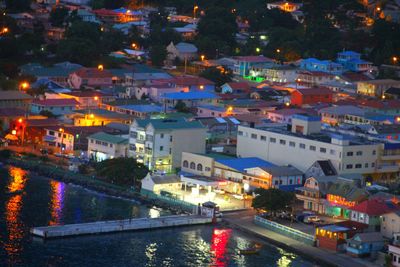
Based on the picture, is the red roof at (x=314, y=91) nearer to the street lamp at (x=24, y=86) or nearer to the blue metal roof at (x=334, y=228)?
the street lamp at (x=24, y=86)

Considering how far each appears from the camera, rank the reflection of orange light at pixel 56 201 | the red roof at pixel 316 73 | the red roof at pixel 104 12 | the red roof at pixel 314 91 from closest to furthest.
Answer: the reflection of orange light at pixel 56 201 → the red roof at pixel 314 91 → the red roof at pixel 316 73 → the red roof at pixel 104 12

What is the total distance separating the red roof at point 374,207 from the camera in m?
17.2

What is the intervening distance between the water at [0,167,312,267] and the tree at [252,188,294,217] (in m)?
0.74

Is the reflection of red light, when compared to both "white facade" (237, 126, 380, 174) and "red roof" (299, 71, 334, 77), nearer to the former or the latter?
"white facade" (237, 126, 380, 174)

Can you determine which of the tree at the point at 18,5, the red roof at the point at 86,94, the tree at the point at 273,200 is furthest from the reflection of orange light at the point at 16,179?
the tree at the point at 18,5

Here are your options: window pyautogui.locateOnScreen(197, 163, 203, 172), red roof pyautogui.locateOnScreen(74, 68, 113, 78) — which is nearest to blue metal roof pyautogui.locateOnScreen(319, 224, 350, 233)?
window pyautogui.locateOnScreen(197, 163, 203, 172)

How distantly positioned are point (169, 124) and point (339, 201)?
12.5 ft

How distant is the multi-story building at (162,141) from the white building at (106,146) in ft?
0.82

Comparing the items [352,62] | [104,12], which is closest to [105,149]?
[352,62]

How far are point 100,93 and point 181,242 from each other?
969cm

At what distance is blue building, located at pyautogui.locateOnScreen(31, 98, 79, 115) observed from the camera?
24328 millimetres

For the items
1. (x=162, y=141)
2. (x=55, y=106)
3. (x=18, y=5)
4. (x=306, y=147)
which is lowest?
(x=55, y=106)

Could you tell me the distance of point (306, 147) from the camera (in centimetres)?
1991

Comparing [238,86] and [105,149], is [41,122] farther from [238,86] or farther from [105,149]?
[238,86]
